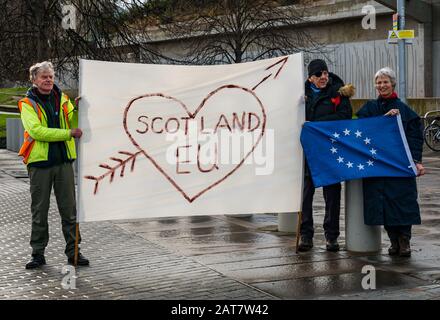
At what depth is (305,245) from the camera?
8.71 m

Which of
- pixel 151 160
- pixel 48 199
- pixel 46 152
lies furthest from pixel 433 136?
pixel 46 152

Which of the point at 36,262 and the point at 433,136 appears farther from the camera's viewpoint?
the point at 433,136

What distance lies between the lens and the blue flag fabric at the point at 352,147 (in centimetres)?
845

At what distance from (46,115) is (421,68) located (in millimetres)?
22586

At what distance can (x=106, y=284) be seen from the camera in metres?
7.29

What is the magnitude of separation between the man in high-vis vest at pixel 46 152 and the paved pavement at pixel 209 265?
31cm

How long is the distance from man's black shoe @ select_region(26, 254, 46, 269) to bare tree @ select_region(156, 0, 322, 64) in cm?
1951

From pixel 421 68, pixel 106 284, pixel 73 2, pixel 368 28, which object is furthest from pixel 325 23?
pixel 106 284

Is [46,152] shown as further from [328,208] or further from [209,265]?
[328,208]

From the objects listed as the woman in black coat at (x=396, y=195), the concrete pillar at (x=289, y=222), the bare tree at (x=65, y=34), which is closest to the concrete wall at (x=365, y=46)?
the bare tree at (x=65, y=34)

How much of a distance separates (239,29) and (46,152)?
20.6m

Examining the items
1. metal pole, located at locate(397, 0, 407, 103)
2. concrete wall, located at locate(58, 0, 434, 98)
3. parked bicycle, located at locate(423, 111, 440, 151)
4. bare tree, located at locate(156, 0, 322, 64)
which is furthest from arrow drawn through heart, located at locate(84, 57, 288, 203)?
concrete wall, located at locate(58, 0, 434, 98)

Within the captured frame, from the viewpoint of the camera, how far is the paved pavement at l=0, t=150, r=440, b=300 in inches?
272

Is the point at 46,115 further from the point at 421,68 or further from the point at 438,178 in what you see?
the point at 421,68
